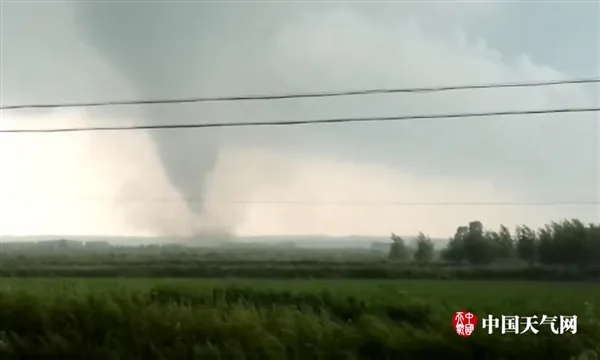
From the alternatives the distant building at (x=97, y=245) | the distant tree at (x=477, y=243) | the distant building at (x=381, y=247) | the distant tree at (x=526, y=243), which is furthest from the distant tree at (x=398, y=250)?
the distant building at (x=97, y=245)

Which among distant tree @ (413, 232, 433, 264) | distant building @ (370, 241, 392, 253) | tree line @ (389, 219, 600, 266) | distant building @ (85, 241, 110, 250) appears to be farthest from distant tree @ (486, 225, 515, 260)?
distant building @ (85, 241, 110, 250)

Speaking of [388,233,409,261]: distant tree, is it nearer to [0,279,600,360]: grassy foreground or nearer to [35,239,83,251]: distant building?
[0,279,600,360]: grassy foreground

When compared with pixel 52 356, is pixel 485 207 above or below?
above

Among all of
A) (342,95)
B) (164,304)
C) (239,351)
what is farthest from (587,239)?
(164,304)

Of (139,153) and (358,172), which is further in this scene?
(139,153)

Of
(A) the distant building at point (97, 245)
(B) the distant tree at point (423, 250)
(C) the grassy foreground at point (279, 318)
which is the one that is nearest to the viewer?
(C) the grassy foreground at point (279, 318)

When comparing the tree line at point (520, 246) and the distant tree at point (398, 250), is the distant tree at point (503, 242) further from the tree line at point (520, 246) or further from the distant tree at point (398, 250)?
the distant tree at point (398, 250)

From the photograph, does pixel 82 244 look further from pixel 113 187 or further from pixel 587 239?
pixel 587 239
